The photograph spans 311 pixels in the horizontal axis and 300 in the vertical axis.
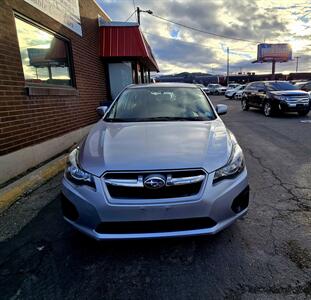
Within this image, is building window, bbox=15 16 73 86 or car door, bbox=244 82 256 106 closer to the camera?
building window, bbox=15 16 73 86

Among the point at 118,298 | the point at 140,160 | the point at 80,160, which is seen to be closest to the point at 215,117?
the point at 140,160

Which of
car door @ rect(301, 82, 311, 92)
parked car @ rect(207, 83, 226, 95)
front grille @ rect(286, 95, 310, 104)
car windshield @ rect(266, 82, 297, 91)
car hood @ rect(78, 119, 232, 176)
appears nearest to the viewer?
car hood @ rect(78, 119, 232, 176)

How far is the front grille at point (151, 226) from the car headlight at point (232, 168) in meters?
0.39

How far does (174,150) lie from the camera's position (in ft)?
8.23

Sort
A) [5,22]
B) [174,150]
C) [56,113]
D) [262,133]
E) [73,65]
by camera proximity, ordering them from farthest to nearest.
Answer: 1. [262,133]
2. [73,65]
3. [56,113]
4. [5,22]
5. [174,150]

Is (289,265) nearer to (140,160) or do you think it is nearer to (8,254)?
(140,160)

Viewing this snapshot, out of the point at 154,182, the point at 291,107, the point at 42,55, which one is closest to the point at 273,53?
the point at 291,107

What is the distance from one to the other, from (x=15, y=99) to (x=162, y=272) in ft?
12.8

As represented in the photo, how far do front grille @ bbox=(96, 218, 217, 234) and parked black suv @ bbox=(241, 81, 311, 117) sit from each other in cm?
1185

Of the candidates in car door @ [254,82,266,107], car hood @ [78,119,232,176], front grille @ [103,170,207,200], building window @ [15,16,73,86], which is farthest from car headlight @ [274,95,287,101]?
front grille @ [103,170,207,200]

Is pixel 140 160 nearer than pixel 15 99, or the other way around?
pixel 140 160

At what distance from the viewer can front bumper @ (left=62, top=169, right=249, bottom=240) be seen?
7.25 feet

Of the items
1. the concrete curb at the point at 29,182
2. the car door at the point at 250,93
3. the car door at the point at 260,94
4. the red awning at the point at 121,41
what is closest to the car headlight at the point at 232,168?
the concrete curb at the point at 29,182

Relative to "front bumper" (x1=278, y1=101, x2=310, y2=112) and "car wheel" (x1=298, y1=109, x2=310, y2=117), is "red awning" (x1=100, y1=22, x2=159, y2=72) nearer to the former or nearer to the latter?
"front bumper" (x1=278, y1=101, x2=310, y2=112)
